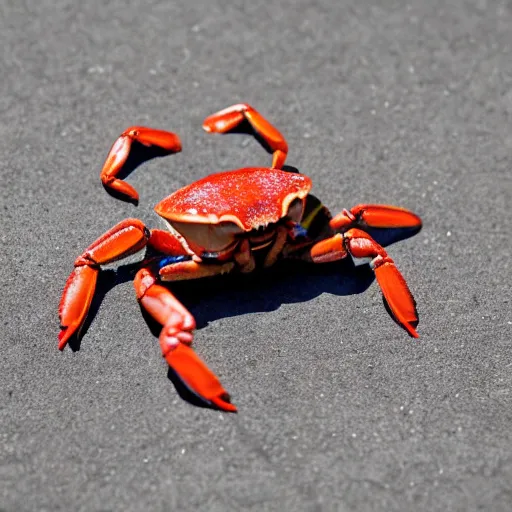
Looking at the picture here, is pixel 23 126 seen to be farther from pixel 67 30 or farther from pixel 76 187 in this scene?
pixel 67 30

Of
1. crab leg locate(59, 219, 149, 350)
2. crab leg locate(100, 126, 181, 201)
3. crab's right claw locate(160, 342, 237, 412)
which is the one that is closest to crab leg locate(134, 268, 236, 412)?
crab's right claw locate(160, 342, 237, 412)

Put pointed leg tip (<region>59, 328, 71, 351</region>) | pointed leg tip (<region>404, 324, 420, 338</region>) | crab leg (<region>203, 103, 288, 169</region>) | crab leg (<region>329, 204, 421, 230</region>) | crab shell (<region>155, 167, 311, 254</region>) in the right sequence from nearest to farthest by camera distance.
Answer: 1. crab shell (<region>155, 167, 311, 254</region>)
2. pointed leg tip (<region>59, 328, 71, 351</region>)
3. pointed leg tip (<region>404, 324, 420, 338</region>)
4. crab leg (<region>329, 204, 421, 230</region>)
5. crab leg (<region>203, 103, 288, 169</region>)

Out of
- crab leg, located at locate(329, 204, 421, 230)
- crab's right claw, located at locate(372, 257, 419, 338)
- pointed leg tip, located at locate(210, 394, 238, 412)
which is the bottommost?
pointed leg tip, located at locate(210, 394, 238, 412)

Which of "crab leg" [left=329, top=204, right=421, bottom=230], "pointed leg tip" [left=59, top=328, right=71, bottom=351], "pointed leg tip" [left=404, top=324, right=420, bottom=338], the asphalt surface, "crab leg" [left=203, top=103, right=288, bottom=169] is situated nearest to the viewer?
the asphalt surface

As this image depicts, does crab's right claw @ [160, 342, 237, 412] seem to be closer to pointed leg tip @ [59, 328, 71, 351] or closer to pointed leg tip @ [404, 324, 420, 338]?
pointed leg tip @ [59, 328, 71, 351]

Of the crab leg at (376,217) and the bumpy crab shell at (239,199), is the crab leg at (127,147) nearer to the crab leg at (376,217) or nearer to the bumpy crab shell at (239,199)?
the bumpy crab shell at (239,199)

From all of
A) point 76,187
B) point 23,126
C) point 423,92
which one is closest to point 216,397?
point 76,187

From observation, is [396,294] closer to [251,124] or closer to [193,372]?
[193,372]

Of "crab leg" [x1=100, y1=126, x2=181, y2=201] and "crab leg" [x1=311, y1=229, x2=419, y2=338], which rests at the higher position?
"crab leg" [x1=100, y1=126, x2=181, y2=201]

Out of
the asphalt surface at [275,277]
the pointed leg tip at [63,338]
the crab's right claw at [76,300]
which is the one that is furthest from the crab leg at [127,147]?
the pointed leg tip at [63,338]
